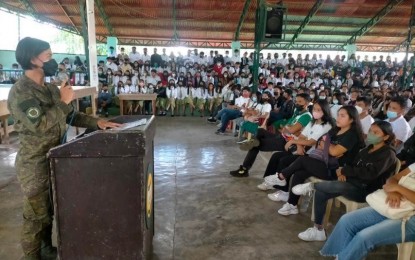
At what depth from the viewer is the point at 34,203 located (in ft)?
6.19

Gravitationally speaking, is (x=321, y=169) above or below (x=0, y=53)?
below

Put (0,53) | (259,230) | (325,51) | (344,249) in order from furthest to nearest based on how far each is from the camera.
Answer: (325,51) → (0,53) → (259,230) → (344,249)

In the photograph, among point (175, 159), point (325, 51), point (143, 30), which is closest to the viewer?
point (175, 159)

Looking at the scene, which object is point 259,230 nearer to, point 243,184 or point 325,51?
point 243,184

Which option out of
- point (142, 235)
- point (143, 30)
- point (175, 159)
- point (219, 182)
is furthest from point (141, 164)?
point (143, 30)

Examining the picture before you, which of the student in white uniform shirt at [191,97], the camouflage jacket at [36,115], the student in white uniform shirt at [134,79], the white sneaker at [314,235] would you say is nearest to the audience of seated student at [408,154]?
the white sneaker at [314,235]

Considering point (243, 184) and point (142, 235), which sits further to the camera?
point (243, 184)

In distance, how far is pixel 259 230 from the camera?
274 centimetres

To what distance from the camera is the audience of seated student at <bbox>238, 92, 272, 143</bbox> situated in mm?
5691

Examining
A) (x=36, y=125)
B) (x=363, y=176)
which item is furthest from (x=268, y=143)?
(x=36, y=125)

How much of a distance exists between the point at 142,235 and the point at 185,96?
26.4ft

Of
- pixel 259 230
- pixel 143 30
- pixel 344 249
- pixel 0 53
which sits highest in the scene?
pixel 143 30

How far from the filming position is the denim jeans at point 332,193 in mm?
2465

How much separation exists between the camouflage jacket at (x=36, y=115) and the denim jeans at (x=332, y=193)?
75.0 inches
